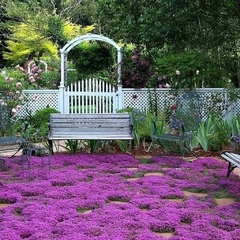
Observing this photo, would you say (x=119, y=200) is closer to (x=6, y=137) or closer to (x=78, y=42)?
(x=6, y=137)

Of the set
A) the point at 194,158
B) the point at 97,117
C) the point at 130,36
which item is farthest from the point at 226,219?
the point at 130,36

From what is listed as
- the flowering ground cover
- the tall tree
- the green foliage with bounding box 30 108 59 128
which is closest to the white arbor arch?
the green foliage with bounding box 30 108 59 128

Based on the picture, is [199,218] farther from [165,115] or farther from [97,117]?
[165,115]

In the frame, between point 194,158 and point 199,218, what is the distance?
3.45 m

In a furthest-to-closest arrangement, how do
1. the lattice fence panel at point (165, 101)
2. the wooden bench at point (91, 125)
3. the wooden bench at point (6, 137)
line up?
the lattice fence panel at point (165, 101), the wooden bench at point (91, 125), the wooden bench at point (6, 137)

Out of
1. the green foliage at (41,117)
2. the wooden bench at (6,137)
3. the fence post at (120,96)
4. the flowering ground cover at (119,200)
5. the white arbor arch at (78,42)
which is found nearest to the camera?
the flowering ground cover at (119,200)

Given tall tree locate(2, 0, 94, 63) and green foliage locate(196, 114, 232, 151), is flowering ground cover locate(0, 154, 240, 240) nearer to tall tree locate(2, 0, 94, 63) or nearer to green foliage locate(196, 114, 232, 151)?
green foliage locate(196, 114, 232, 151)

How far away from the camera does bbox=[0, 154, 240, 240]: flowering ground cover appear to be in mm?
3525

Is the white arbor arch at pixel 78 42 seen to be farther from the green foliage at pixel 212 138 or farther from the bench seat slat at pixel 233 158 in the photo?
the bench seat slat at pixel 233 158

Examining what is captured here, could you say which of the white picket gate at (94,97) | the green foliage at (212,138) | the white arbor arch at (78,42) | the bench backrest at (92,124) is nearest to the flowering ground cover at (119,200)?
the green foliage at (212,138)

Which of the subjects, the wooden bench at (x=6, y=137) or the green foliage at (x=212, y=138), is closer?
the wooden bench at (x=6, y=137)

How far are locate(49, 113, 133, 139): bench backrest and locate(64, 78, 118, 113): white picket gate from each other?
2.21 m

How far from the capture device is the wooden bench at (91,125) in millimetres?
7591

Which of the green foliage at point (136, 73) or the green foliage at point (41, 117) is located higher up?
the green foliage at point (136, 73)
